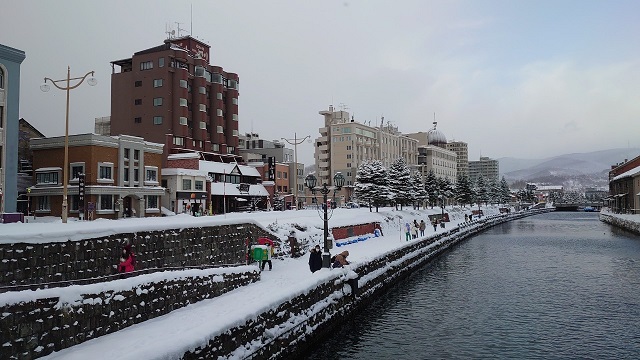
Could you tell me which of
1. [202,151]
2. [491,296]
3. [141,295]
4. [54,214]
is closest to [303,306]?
[141,295]

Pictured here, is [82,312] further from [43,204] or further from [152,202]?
[152,202]

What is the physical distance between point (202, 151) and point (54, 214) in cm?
3599

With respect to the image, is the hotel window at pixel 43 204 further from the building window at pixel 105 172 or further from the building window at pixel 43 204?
the building window at pixel 105 172

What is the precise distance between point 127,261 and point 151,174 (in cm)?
3790

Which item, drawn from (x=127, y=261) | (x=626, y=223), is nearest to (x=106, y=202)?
(x=127, y=261)

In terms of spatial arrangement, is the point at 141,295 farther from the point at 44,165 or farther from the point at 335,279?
the point at 44,165

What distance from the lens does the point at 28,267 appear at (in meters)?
13.0

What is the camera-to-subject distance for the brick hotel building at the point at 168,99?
245 ft

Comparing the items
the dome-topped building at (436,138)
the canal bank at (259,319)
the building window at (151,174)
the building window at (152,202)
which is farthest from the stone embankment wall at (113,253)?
the dome-topped building at (436,138)

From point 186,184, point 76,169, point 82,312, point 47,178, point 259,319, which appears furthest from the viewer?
point 186,184

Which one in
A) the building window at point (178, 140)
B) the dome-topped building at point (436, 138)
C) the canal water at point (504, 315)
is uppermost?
the dome-topped building at point (436, 138)

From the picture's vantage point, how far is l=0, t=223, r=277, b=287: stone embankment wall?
42.2 feet

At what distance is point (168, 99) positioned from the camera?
74562 millimetres

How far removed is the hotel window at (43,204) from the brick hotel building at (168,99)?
26882mm
